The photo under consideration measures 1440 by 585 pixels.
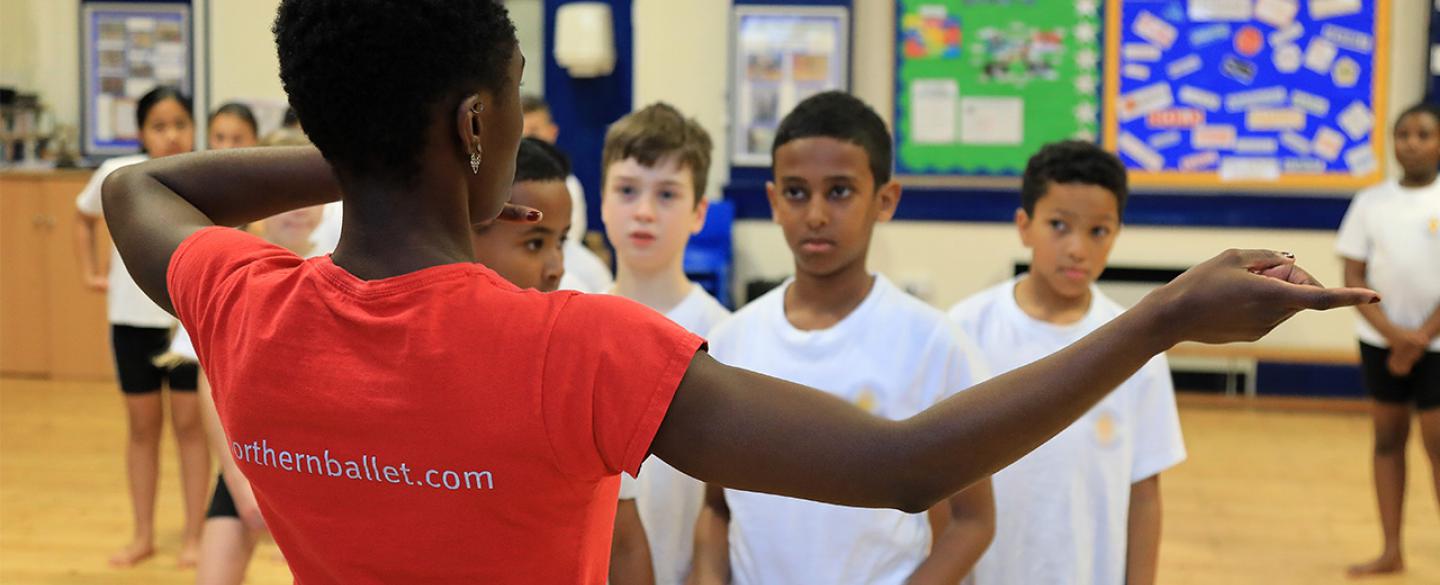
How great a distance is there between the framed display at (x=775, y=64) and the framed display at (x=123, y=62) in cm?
→ 301

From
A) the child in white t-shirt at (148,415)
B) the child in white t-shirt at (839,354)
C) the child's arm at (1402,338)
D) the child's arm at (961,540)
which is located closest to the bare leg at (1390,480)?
the child's arm at (1402,338)

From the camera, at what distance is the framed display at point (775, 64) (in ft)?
21.8

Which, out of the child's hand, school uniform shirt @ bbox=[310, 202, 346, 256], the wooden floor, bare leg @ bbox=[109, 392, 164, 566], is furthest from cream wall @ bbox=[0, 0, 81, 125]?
the child's hand

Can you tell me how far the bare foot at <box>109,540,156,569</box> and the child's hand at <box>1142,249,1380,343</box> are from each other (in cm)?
370

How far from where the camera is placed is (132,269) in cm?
117

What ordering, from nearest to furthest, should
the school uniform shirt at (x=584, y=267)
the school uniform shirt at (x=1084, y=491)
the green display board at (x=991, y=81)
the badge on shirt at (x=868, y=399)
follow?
the badge on shirt at (x=868, y=399) < the school uniform shirt at (x=1084, y=491) < the school uniform shirt at (x=584, y=267) < the green display board at (x=991, y=81)

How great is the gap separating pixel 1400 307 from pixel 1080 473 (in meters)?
2.39

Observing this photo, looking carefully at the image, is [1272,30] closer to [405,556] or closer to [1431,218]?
[1431,218]

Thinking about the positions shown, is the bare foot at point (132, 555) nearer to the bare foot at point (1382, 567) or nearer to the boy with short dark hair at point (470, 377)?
the boy with short dark hair at point (470, 377)

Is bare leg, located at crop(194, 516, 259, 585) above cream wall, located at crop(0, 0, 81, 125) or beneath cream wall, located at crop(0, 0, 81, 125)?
beneath

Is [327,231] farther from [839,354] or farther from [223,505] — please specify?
[839,354]

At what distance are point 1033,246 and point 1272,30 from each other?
4.51 meters

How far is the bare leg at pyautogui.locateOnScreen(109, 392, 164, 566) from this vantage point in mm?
3998

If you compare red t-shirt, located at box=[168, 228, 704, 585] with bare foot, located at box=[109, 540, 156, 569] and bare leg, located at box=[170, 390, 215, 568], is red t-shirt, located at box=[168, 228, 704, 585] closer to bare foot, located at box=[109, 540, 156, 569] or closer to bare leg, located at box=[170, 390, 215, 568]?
bare leg, located at box=[170, 390, 215, 568]
